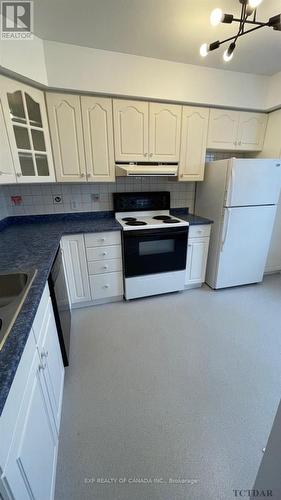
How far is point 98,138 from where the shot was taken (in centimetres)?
206

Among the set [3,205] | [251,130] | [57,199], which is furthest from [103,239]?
[251,130]

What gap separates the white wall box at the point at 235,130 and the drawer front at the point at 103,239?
5.04 feet

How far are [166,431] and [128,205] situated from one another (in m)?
2.13

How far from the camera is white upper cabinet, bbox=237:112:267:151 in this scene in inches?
96.8

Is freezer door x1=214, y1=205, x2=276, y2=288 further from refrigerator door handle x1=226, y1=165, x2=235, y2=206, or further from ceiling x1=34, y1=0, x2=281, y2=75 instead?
ceiling x1=34, y1=0, x2=281, y2=75

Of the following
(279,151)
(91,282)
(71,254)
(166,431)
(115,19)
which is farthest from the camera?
(279,151)

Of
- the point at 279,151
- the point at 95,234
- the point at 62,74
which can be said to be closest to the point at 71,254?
the point at 95,234

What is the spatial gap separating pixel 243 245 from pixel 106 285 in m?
1.72

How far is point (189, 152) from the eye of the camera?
7.73ft

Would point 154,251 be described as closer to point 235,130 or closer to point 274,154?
point 235,130

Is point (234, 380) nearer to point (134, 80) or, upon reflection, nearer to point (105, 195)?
point (105, 195)

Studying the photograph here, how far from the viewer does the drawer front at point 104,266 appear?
221 cm
